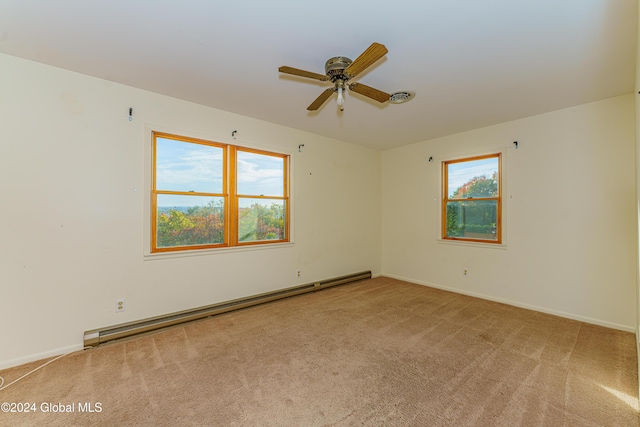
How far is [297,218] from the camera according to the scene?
4.39m

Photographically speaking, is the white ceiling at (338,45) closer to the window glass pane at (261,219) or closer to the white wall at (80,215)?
the white wall at (80,215)

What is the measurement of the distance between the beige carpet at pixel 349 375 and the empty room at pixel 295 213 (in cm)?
2

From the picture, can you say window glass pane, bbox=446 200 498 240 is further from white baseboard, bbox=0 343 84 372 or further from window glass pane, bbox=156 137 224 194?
white baseboard, bbox=0 343 84 372

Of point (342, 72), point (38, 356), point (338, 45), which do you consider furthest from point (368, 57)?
point (38, 356)

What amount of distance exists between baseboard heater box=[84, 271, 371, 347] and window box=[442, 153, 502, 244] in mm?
2416

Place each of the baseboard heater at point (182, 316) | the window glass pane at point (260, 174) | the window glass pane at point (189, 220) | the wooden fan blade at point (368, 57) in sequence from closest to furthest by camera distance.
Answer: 1. the wooden fan blade at point (368, 57)
2. the baseboard heater at point (182, 316)
3. the window glass pane at point (189, 220)
4. the window glass pane at point (260, 174)

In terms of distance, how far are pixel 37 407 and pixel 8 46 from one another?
2761 millimetres

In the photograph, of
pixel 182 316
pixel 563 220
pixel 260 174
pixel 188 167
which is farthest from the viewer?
pixel 260 174

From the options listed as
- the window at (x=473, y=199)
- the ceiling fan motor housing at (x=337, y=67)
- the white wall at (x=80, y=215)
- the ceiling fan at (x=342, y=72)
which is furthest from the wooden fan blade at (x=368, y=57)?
the window at (x=473, y=199)

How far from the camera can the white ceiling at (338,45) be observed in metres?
1.82

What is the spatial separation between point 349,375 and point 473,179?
3.66 metres

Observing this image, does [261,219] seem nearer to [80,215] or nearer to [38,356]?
[80,215]

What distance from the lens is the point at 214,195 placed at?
11.7 ft

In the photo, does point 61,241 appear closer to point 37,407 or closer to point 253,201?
point 37,407
